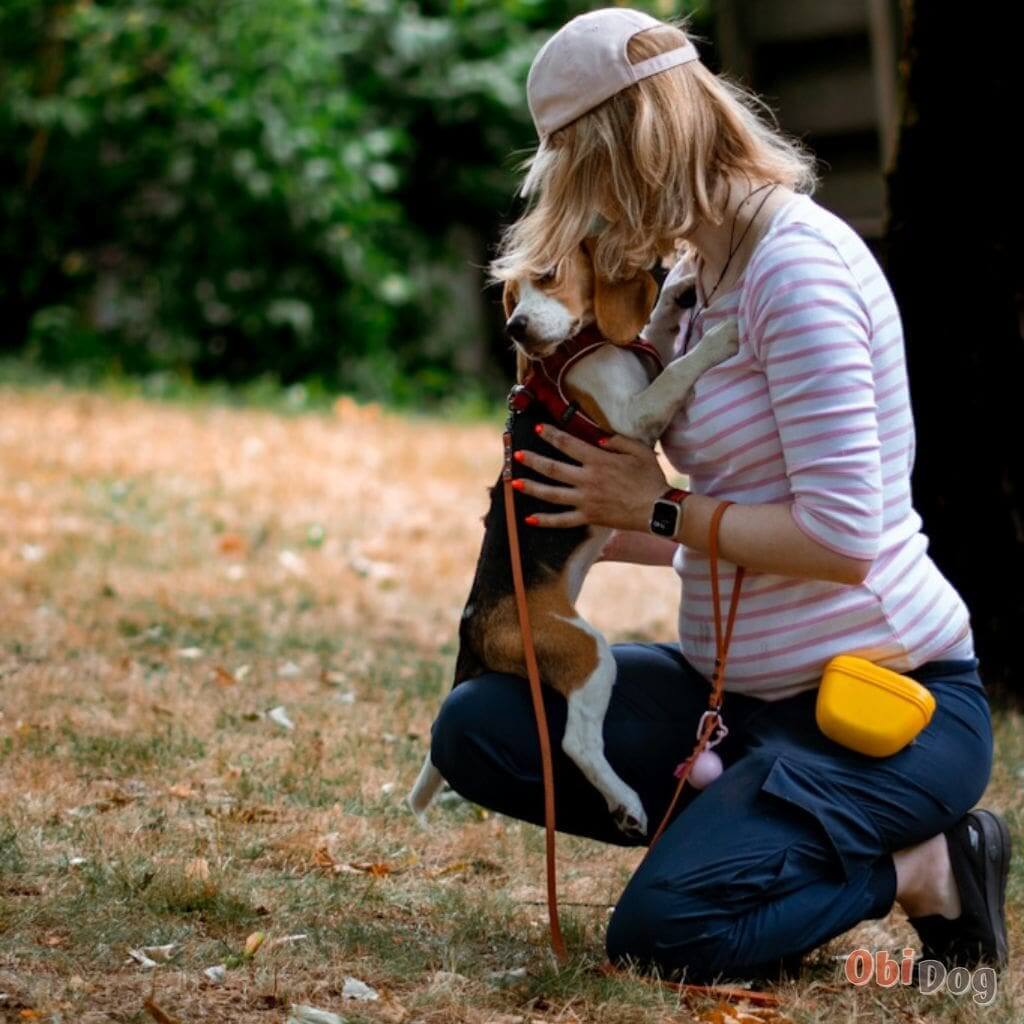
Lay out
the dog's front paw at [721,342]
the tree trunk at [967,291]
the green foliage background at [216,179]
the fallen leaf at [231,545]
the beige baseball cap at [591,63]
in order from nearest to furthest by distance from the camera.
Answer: the beige baseball cap at [591,63], the dog's front paw at [721,342], the tree trunk at [967,291], the fallen leaf at [231,545], the green foliage background at [216,179]

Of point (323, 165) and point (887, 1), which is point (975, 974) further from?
point (323, 165)

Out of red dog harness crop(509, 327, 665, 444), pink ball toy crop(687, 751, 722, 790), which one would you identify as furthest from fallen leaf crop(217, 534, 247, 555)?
pink ball toy crop(687, 751, 722, 790)

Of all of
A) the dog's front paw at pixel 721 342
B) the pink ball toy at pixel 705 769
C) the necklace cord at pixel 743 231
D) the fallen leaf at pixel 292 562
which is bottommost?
the fallen leaf at pixel 292 562

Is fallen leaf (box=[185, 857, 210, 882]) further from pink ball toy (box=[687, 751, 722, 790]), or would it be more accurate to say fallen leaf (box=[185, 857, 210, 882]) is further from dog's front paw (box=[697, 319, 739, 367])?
dog's front paw (box=[697, 319, 739, 367])

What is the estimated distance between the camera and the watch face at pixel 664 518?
8.86 feet

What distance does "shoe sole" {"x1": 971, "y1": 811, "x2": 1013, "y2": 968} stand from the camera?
107 inches

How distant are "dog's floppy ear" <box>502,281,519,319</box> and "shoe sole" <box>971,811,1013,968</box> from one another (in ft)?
3.89

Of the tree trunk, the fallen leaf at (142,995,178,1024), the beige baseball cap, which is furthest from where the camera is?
the tree trunk

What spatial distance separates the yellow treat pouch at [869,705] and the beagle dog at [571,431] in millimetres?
435

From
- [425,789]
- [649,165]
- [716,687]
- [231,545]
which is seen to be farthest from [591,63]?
[231,545]

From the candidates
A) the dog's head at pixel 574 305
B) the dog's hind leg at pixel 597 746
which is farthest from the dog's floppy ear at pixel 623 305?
the dog's hind leg at pixel 597 746

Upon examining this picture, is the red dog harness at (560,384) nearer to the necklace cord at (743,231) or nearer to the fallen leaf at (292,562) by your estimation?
the necklace cord at (743,231)

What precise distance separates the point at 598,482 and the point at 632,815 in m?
0.57

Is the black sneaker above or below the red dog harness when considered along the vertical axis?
below
